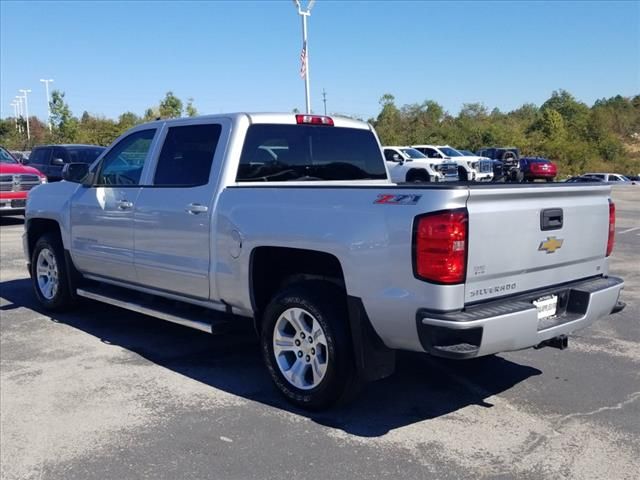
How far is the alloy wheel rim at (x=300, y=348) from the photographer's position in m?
4.31

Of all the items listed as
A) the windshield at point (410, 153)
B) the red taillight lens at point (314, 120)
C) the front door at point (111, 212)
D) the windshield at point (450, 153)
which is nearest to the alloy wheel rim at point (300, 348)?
the red taillight lens at point (314, 120)

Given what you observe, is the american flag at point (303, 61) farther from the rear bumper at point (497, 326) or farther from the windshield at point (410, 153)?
the rear bumper at point (497, 326)

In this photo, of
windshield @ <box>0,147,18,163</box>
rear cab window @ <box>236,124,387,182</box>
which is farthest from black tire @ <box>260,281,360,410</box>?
windshield @ <box>0,147,18,163</box>

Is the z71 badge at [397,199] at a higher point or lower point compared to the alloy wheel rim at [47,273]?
higher

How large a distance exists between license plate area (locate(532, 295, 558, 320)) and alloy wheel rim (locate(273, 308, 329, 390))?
1.33 m

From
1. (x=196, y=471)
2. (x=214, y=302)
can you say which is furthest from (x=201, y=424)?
(x=214, y=302)

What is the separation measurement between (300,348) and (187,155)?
194cm

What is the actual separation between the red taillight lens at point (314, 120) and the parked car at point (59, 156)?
46.4 feet

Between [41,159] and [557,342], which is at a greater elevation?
[41,159]

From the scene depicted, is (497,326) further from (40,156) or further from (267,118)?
(40,156)

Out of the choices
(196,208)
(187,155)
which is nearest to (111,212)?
(187,155)

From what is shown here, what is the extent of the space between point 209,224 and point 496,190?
2.15 metres

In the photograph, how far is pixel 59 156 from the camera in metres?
18.8

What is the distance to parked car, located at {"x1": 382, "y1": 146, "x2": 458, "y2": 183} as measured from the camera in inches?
1039
